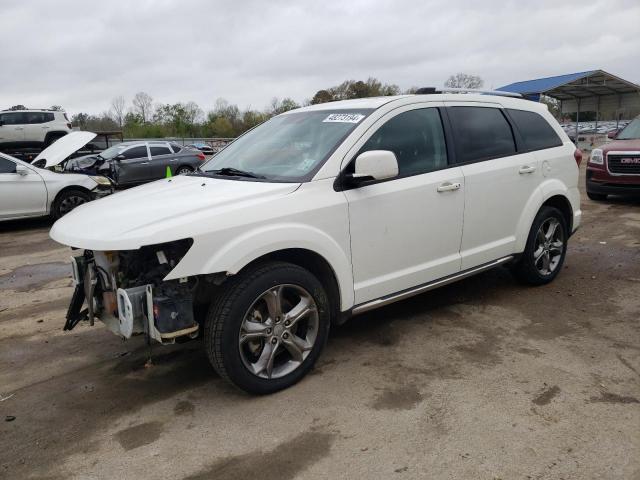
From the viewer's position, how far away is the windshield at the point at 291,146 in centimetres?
367

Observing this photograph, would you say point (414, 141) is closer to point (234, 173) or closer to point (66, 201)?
point (234, 173)

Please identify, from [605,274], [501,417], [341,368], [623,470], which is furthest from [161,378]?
[605,274]

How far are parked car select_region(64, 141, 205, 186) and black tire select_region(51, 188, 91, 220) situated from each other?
4621mm

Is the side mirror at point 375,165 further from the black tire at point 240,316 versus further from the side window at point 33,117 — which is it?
the side window at point 33,117

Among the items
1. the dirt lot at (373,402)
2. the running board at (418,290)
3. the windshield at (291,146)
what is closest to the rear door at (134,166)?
the dirt lot at (373,402)

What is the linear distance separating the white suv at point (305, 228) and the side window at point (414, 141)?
12 millimetres

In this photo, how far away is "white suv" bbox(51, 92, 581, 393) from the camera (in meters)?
3.04

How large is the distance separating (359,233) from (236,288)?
3.13ft

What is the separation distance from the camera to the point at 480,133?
452 cm

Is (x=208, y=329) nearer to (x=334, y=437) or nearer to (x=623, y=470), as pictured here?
(x=334, y=437)

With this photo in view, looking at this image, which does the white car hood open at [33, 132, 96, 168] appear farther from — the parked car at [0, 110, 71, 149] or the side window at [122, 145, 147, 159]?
the parked car at [0, 110, 71, 149]

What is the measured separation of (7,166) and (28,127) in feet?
44.9

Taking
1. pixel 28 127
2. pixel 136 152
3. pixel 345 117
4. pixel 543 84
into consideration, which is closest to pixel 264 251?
pixel 345 117

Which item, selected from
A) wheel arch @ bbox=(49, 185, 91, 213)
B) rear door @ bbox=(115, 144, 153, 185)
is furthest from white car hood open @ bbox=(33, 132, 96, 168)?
rear door @ bbox=(115, 144, 153, 185)
